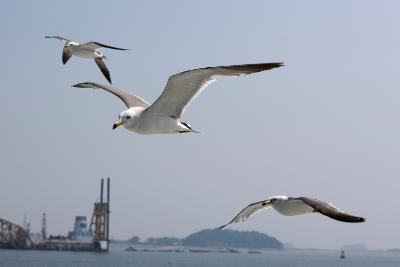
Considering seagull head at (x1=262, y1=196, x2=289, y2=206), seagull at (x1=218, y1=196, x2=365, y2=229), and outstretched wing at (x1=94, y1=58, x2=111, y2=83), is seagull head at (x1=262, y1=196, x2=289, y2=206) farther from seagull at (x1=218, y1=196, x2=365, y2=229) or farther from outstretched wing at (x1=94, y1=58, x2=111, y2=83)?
outstretched wing at (x1=94, y1=58, x2=111, y2=83)

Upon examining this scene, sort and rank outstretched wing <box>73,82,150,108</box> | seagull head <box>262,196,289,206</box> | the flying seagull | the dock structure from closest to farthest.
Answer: seagull head <box>262,196,289,206</box>, outstretched wing <box>73,82,150,108</box>, the flying seagull, the dock structure

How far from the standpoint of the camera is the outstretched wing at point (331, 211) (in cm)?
880

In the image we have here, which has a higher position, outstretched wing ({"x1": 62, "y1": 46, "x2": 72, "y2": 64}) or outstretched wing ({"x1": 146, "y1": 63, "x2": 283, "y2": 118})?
outstretched wing ({"x1": 62, "y1": 46, "x2": 72, "y2": 64})

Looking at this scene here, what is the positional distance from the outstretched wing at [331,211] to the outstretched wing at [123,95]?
3354mm

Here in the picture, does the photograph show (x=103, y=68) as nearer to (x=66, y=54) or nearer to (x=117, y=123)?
(x=66, y=54)

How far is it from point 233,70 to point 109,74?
8959 millimetres

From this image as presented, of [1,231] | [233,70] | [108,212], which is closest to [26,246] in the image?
[1,231]

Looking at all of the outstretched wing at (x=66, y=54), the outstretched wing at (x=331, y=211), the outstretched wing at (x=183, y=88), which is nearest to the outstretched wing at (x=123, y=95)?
the outstretched wing at (x=183, y=88)

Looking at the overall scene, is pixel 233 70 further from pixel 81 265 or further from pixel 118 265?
pixel 118 265

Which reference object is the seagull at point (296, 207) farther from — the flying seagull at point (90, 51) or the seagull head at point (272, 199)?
the flying seagull at point (90, 51)

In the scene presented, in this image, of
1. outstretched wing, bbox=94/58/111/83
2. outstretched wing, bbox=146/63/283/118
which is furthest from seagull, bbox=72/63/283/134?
outstretched wing, bbox=94/58/111/83

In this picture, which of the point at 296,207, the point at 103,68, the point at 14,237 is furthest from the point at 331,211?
the point at 14,237

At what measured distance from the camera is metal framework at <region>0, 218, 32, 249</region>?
146125 millimetres

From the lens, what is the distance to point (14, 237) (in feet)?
484
